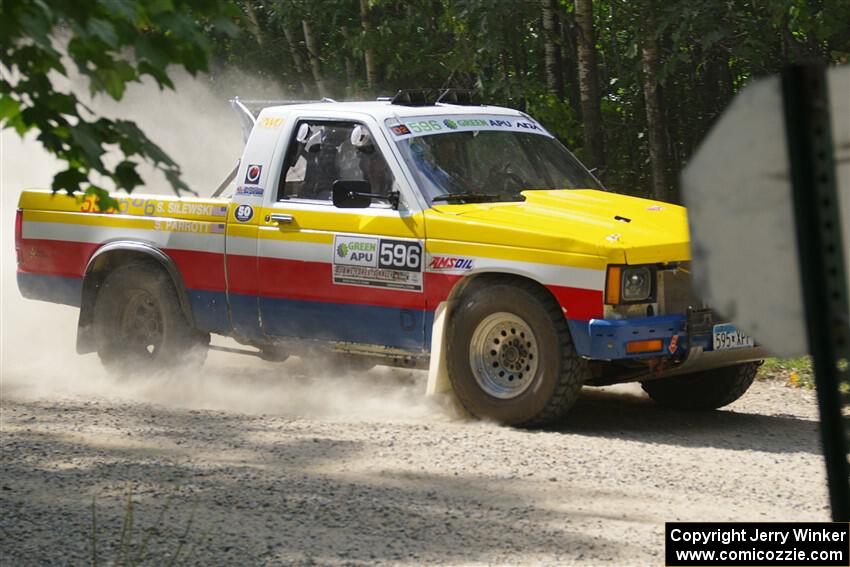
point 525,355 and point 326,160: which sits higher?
point 326,160

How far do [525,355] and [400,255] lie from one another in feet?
3.30

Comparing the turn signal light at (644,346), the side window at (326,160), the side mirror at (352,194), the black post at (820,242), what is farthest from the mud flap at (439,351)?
the black post at (820,242)

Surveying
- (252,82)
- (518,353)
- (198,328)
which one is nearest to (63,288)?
(198,328)

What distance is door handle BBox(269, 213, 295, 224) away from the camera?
9.11m

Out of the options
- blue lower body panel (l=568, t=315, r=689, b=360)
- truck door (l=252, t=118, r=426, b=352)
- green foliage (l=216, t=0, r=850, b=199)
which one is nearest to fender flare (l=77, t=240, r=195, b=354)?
truck door (l=252, t=118, r=426, b=352)

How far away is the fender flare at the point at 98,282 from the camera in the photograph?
384 inches

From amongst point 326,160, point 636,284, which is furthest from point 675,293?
point 326,160

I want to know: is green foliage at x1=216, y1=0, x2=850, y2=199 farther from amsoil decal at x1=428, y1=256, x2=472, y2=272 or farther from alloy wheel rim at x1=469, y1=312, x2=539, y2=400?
alloy wheel rim at x1=469, y1=312, x2=539, y2=400

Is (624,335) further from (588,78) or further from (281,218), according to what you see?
(588,78)

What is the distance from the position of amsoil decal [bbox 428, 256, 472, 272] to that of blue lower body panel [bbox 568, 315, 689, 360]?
75 cm

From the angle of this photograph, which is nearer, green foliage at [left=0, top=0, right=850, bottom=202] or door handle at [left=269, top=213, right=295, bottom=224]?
door handle at [left=269, top=213, right=295, bottom=224]

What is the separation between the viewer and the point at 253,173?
9.38 metres

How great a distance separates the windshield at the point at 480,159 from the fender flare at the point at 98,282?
6.37 feet

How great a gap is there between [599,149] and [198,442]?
833cm
